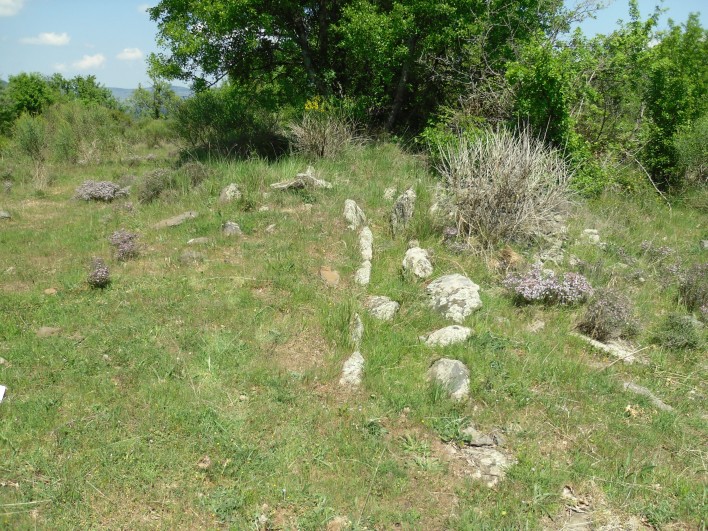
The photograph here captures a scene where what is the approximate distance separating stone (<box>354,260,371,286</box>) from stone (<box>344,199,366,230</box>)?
0.93 meters

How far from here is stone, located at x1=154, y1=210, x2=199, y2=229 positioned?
7.50 meters

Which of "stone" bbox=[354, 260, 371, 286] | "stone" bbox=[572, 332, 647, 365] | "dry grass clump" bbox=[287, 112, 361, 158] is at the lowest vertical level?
"stone" bbox=[572, 332, 647, 365]

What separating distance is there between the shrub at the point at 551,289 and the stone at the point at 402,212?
1896 millimetres

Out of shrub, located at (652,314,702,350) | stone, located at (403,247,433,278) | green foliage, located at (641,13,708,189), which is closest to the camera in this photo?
shrub, located at (652,314,702,350)

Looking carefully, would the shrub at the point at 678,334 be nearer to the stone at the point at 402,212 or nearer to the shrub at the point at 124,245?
the stone at the point at 402,212

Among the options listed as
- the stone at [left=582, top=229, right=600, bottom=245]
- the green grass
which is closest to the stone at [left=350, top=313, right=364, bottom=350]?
the green grass

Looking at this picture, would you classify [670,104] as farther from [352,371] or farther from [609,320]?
[352,371]

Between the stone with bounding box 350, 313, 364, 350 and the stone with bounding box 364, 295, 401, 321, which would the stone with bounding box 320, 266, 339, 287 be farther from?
the stone with bounding box 350, 313, 364, 350

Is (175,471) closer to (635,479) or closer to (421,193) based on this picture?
(635,479)

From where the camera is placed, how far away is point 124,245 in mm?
6445

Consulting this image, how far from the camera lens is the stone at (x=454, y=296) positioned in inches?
207

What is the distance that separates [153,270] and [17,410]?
2492mm

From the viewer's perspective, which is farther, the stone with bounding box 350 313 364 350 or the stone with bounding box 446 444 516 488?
the stone with bounding box 350 313 364 350

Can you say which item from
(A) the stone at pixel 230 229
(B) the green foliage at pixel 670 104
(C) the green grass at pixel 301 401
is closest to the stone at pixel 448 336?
(C) the green grass at pixel 301 401
